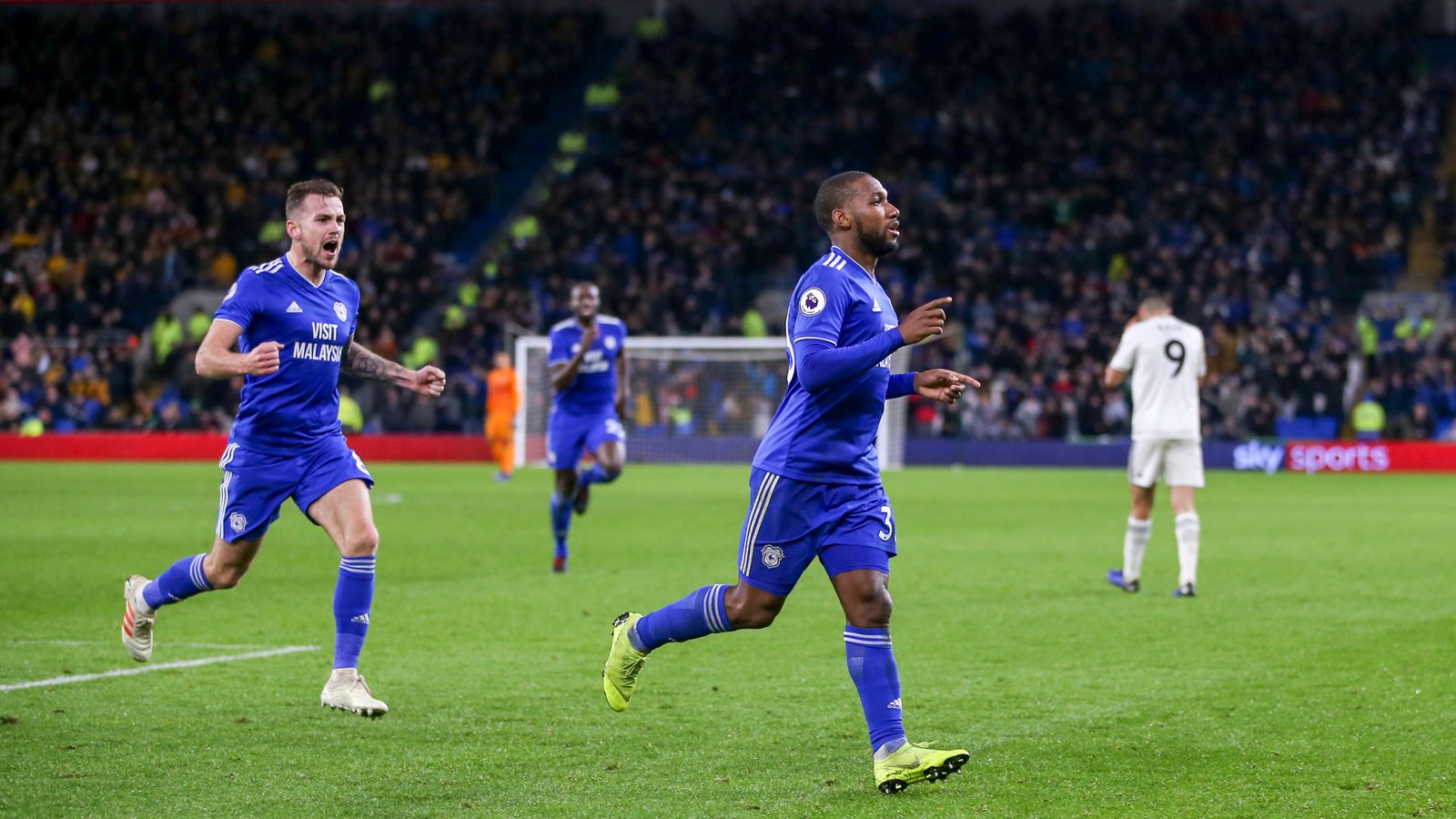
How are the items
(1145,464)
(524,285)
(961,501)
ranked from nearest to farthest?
(1145,464), (961,501), (524,285)

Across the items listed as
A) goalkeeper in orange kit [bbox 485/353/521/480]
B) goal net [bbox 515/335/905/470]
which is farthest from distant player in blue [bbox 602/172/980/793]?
goal net [bbox 515/335/905/470]

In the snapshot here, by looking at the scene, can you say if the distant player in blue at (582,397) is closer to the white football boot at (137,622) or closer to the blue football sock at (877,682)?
the white football boot at (137,622)

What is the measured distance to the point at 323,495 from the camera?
25.4 feet

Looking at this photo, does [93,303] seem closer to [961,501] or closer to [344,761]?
[961,501]

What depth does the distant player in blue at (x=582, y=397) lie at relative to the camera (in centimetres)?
1456

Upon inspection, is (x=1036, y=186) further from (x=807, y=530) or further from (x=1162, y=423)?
(x=807, y=530)

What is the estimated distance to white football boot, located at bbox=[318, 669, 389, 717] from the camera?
717 centimetres

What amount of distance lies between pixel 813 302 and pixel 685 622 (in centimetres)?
141

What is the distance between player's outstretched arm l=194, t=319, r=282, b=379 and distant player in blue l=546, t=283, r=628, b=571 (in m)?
7.10

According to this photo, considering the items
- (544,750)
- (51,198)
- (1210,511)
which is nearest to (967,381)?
(544,750)

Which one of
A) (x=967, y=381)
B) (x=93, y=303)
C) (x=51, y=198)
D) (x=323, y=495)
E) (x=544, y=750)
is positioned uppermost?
(x=51, y=198)

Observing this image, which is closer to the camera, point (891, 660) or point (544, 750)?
point (891, 660)

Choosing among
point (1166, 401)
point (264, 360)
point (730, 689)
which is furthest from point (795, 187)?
point (264, 360)

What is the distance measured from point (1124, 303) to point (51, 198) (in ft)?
84.3
